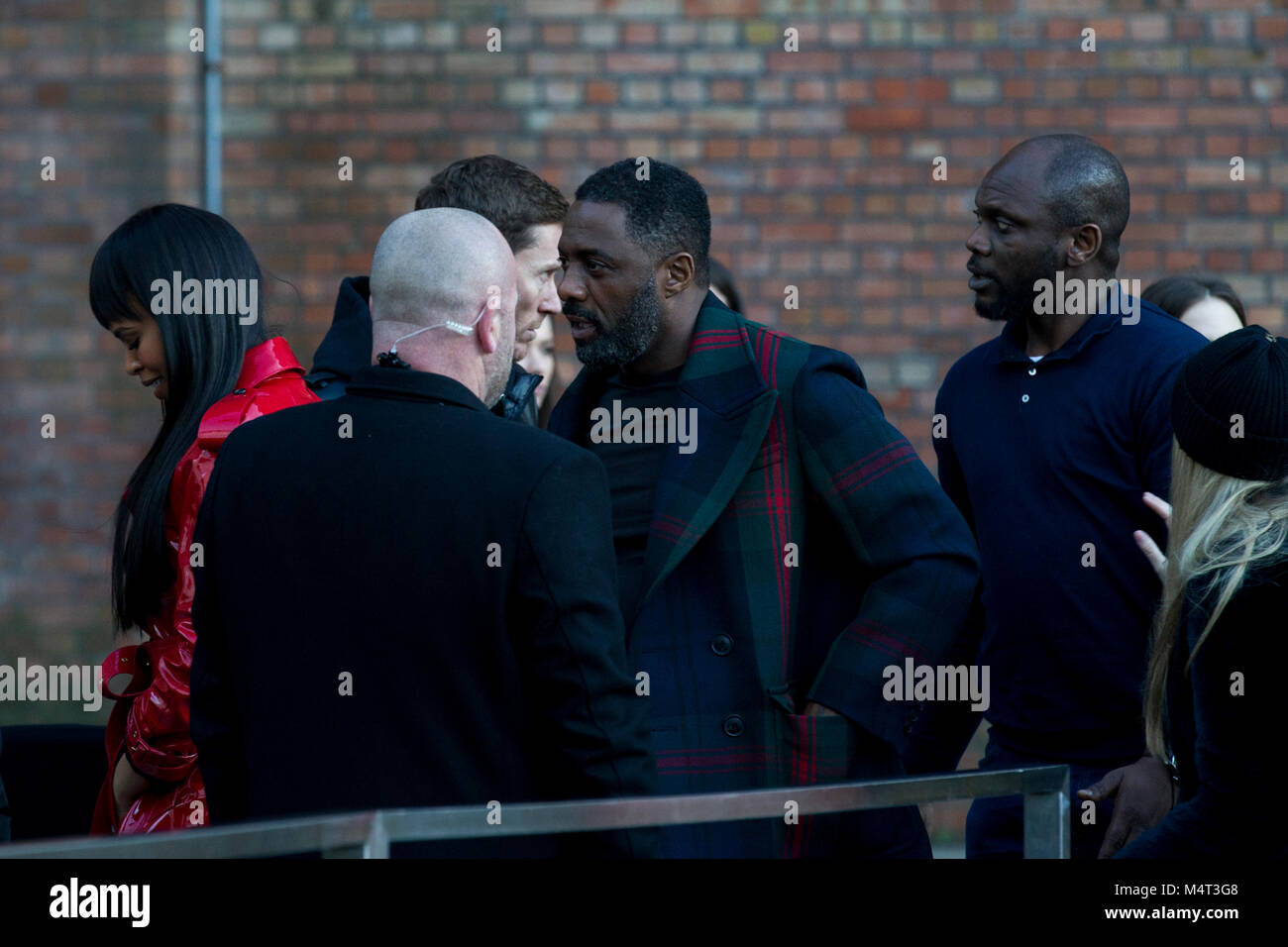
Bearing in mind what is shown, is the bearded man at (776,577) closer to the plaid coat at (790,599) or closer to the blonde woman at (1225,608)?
the plaid coat at (790,599)

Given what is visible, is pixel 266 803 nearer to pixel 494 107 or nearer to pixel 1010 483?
pixel 1010 483

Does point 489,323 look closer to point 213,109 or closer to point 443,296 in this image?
point 443,296

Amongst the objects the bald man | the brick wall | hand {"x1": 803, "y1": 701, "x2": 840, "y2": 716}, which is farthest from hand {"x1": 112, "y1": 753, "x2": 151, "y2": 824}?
the brick wall

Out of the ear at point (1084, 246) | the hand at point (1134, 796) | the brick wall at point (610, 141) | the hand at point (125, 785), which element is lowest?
the hand at point (1134, 796)

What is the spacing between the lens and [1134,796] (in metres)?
2.79

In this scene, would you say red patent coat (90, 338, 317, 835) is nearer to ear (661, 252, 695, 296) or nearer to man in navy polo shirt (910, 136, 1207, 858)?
ear (661, 252, 695, 296)

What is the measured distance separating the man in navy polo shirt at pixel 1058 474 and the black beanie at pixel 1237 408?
2.27 ft

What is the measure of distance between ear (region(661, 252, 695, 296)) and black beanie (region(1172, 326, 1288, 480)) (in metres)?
0.98

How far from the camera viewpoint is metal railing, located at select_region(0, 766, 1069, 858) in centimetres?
148

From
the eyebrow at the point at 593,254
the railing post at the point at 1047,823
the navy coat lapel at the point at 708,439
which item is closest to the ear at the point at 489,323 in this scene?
the navy coat lapel at the point at 708,439

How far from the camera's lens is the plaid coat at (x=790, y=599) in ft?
8.73

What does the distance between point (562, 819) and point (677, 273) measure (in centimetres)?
144

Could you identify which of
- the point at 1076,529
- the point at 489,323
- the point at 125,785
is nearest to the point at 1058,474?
the point at 1076,529

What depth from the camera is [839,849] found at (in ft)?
8.89
